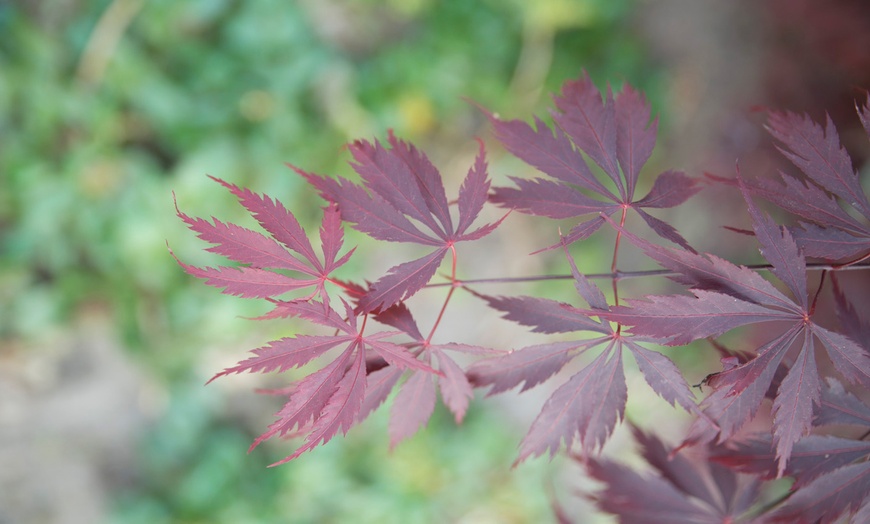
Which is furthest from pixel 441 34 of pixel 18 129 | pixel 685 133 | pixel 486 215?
pixel 18 129

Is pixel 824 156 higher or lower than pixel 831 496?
higher

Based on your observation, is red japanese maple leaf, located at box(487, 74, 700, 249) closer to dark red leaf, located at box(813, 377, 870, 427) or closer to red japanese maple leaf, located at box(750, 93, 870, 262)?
red japanese maple leaf, located at box(750, 93, 870, 262)

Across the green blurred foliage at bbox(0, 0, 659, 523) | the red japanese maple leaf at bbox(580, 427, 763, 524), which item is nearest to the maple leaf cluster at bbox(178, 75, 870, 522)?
the red japanese maple leaf at bbox(580, 427, 763, 524)

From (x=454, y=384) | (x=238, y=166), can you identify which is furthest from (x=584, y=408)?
(x=238, y=166)

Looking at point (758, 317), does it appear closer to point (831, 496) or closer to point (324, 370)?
point (831, 496)

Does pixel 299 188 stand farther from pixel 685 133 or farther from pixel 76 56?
pixel 685 133

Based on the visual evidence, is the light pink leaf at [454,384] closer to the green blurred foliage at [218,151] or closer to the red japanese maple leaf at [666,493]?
the red japanese maple leaf at [666,493]
